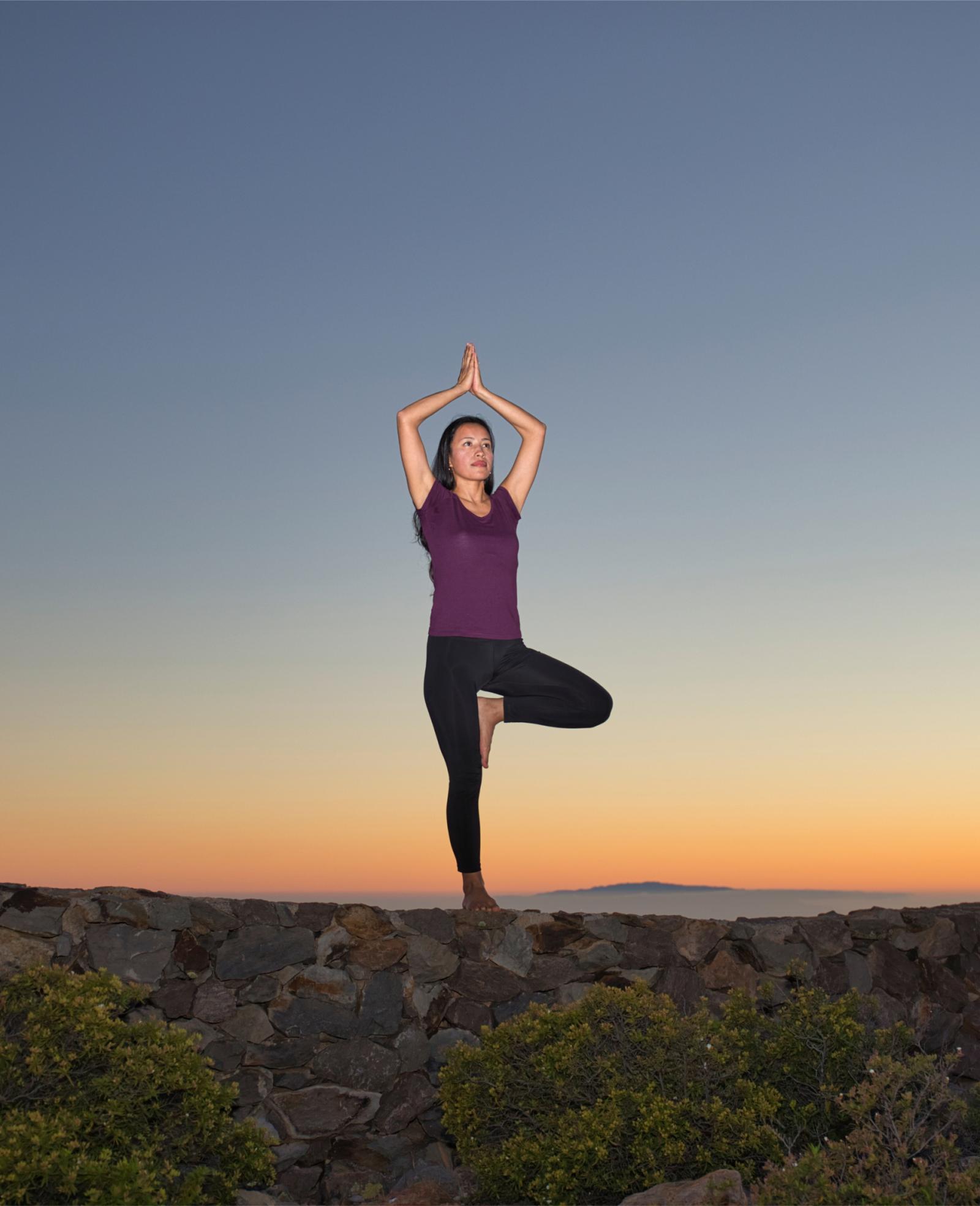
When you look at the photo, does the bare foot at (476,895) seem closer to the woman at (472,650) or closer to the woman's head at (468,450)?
the woman at (472,650)

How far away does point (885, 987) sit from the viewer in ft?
32.2

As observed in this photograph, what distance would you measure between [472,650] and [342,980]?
2713mm

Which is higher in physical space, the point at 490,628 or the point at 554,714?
the point at 490,628

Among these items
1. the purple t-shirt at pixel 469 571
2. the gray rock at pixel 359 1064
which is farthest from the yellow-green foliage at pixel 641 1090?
the purple t-shirt at pixel 469 571

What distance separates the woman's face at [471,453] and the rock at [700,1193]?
5525mm

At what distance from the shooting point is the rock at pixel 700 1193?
5.73 m

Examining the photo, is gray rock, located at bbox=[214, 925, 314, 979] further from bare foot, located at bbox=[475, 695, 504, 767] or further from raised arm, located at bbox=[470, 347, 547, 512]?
raised arm, located at bbox=[470, 347, 547, 512]

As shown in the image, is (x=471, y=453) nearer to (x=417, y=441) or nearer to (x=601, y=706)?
(x=417, y=441)

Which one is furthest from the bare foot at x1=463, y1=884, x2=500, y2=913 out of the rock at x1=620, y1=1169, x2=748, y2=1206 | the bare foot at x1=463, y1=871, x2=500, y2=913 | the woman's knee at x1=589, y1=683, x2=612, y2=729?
the rock at x1=620, y1=1169, x2=748, y2=1206

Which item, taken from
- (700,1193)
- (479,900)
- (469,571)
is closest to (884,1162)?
(700,1193)

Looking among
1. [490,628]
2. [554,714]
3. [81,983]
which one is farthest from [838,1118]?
[81,983]

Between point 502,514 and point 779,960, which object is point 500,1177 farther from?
point 502,514

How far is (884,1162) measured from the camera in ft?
19.0

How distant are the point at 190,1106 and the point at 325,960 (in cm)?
218
